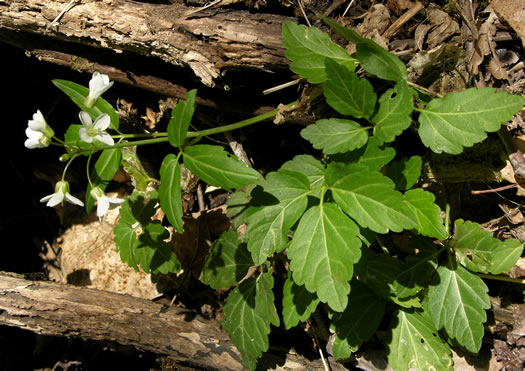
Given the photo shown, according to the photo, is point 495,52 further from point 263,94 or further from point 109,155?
point 109,155

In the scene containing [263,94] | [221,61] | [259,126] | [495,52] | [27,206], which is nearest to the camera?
[495,52]

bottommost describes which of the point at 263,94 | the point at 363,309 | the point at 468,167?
the point at 363,309

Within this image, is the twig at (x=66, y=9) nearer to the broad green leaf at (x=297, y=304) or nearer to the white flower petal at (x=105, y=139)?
the white flower petal at (x=105, y=139)

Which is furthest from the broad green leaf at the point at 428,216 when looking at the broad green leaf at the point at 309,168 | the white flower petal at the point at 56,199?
the white flower petal at the point at 56,199

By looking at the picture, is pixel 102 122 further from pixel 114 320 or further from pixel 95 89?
pixel 114 320

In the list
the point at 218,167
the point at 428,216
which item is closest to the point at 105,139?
the point at 218,167

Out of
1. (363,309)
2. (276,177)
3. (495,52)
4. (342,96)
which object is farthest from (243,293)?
(495,52)
